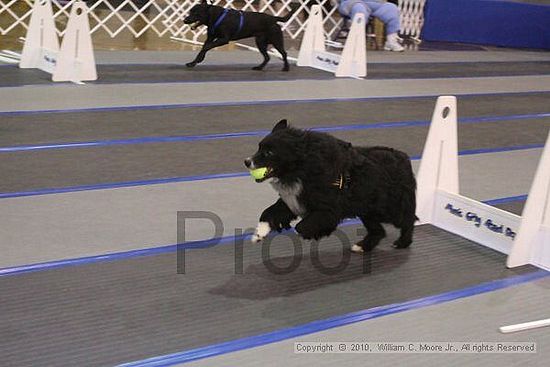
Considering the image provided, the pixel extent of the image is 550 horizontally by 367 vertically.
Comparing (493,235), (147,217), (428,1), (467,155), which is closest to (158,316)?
(147,217)

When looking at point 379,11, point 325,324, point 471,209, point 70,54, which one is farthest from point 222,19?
point 325,324

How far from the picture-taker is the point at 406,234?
3.34 m

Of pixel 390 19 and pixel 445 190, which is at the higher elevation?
pixel 390 19

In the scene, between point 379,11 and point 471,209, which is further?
point 379,11

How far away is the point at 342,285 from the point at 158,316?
775 millimetres

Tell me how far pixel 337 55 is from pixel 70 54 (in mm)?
3148

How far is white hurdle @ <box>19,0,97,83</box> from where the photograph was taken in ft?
23.0

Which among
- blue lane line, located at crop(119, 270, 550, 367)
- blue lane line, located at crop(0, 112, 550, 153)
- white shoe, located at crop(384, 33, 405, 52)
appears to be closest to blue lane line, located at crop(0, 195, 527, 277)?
blue lane line, located at crop(119, 270, 550, 367)

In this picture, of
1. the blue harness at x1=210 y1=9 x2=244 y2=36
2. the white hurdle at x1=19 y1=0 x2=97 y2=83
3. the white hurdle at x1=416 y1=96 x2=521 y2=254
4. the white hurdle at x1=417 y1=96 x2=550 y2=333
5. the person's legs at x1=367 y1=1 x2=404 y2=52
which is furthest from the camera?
the person's legs at x1=367 y1=1 x2=404 y2=52

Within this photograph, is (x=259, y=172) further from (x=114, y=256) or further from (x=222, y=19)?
(x=222, y=19)

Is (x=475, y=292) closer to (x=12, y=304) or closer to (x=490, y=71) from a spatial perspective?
(x=12, y=304)

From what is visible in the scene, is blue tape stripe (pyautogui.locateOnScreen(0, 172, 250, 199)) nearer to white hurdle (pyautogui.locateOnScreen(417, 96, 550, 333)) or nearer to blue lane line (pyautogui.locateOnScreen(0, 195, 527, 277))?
blue lane line (pyautogui.locateOnScreen(0, 195, 527, 277))

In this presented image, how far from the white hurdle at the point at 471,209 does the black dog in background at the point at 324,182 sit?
0.49m

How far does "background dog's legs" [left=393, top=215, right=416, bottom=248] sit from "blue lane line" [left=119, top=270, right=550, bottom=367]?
1.39ft
